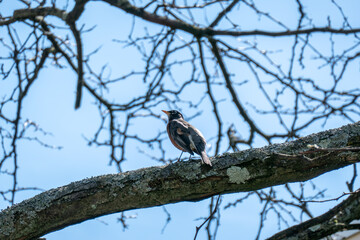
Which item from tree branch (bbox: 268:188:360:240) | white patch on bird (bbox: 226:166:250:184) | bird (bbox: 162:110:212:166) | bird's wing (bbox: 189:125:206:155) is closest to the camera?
tree branch (bbox: 268:188:360:240)

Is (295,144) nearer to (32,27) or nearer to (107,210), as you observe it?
(107,210)

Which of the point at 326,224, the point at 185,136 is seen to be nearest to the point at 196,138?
the point at 185,136

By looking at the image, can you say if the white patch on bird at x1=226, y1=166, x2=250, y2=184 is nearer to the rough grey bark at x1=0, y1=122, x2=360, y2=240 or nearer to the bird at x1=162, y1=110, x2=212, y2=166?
the rough grey bark at x1=0, y1=122, x2=360, y2=240

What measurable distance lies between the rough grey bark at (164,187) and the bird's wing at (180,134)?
1354 millimetres

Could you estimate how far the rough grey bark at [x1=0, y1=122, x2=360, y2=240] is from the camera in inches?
108

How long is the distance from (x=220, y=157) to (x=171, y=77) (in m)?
2.36

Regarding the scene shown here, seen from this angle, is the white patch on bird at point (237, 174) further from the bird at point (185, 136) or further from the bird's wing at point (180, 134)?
the bird's wing at point (180, 134)

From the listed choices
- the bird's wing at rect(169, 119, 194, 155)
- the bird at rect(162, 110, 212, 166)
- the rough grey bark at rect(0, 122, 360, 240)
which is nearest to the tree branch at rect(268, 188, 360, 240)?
the rough grey bark at rect(0, 122, 360, 240)

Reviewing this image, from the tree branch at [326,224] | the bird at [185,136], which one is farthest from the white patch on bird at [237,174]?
the bird at [185,136]

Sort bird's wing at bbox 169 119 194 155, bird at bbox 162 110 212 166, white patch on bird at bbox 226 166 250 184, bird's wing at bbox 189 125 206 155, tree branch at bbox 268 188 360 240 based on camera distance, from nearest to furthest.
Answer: tree branch at bbox 268 188 360 240 → white patch on bird at bbox 226 166 250 184 → bird's wing at bbox 189 125 206 155 → bird at bbox 162 110 212 166 → bird's wing at bbox 169 119 194 155

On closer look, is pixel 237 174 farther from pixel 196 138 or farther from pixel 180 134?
pixel 180 134

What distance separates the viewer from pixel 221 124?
465cm

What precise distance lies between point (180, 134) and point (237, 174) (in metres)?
1.91

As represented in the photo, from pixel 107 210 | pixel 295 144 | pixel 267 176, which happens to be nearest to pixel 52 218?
pixel 107 210
